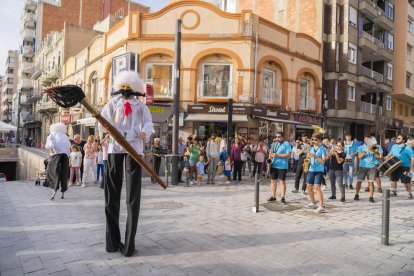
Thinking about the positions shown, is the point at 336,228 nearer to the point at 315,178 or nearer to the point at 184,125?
the point at 315,178

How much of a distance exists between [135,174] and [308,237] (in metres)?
2.84

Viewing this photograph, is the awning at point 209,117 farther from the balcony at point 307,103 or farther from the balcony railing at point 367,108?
the balcony railing at point 367,108

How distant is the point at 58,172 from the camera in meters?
7.59

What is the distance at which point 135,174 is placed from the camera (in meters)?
3.93

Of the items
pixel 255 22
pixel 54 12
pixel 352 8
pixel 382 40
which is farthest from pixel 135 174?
pixel 54 12

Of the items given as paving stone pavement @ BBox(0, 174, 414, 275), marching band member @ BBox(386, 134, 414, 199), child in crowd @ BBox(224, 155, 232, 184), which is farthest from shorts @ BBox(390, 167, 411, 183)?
child in crowd @ BBox(224, 155, 232, 184)

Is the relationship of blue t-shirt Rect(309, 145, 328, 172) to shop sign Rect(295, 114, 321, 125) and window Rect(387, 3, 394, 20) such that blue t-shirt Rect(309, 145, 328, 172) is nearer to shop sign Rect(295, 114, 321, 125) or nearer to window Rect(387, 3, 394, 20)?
shop sign Rect(295, 114, 321, 125)

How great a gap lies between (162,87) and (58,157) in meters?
12.5

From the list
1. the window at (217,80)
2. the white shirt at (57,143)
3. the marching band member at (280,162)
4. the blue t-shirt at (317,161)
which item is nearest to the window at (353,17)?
the window at (217,80)

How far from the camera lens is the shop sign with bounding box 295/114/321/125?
2186cm

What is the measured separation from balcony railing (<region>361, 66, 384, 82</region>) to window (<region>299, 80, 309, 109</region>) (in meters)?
6.78

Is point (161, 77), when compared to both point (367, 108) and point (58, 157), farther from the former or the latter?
point (367, 108)

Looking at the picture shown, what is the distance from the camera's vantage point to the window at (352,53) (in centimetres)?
2539

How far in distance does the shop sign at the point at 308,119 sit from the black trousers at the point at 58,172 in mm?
16991
